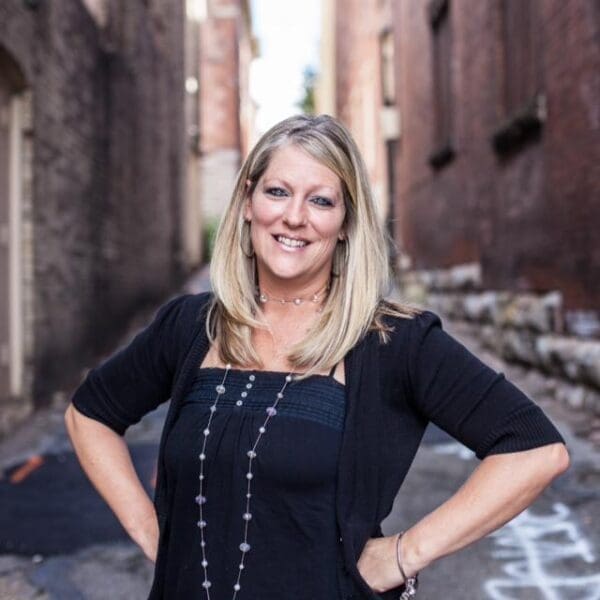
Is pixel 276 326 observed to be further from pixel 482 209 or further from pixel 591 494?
pixel 482 209

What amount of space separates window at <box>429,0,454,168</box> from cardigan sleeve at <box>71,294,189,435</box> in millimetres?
10009

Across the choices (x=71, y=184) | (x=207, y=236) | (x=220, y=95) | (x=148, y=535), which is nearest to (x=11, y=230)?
(x=71, y=184)

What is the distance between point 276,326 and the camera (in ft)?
6.87

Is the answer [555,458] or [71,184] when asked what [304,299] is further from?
[71,184]

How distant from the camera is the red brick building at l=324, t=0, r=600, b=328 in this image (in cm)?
655

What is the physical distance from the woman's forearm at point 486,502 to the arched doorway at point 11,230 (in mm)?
5685

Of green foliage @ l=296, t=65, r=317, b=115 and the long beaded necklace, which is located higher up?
green foliage @ l=296, t=65, r=317, b=115

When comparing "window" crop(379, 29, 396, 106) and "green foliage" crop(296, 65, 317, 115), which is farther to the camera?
"green foliage" crop(296, 65, 317, 115)

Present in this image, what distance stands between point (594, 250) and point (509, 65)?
3.49 m

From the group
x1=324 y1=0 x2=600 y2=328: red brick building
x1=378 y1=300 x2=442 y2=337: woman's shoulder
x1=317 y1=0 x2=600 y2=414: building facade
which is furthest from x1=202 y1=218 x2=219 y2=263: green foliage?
x1=378 y1=300 x2=442 y2=337: woman's shoulder

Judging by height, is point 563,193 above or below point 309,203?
above

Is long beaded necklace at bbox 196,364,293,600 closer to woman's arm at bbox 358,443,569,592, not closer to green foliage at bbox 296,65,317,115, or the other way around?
woman's arm at bbox 358,443,569,592

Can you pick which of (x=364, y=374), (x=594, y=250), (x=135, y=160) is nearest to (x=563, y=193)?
(x=594, y=250)

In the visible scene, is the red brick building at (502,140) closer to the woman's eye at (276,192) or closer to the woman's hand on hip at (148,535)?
the woman's eye at (276,192)
